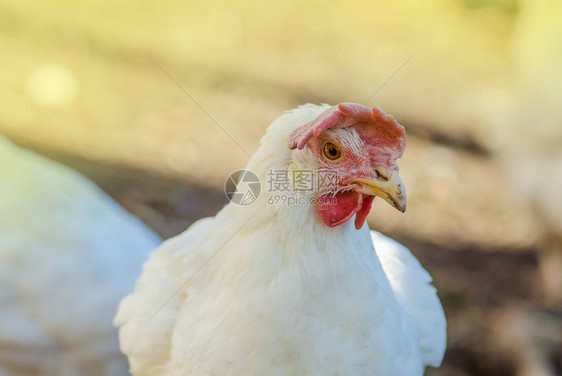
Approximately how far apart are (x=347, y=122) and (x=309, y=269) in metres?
0.38

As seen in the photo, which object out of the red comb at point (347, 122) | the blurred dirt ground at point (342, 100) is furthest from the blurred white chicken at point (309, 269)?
the blurred dirt ground at point (342, 100)

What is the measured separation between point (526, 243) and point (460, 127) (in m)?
1.25

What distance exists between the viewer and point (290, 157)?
136 cm

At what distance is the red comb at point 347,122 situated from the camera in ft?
4.11

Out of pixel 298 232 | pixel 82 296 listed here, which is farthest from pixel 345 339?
pixel 82 296

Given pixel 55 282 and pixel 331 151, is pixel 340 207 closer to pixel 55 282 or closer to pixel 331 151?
pixel 331 151

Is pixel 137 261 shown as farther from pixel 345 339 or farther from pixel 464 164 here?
pixel 464 164

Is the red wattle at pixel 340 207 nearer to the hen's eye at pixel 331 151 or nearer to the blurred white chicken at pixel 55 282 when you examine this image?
the hen's eye at pixel 331 151

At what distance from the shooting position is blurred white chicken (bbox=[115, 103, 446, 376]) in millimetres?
1315

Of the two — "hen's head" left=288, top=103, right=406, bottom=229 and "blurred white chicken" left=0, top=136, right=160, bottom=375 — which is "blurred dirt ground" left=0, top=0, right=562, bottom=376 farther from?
"hen's head" left=288, top=103, right=406, bottom=229

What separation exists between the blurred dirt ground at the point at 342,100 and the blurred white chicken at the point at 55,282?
1.10 m

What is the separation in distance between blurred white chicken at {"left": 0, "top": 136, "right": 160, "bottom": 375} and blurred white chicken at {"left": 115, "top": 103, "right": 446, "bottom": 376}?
0.69 m

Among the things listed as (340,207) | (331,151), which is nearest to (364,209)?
(340,207)

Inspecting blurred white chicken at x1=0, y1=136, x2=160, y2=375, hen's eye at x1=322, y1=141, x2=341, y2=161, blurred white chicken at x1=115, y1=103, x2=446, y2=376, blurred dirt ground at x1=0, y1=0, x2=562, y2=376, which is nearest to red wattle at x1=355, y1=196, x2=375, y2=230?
blurred white chicken at x1=115, y1=103, x2=446, y2=376
